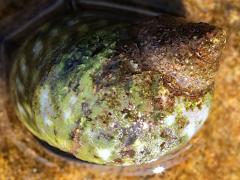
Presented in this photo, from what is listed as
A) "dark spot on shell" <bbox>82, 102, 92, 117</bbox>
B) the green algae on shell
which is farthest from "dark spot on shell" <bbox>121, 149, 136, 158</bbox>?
"dark spot on shell" <bbox>82, 102, 92, 117</bbox>

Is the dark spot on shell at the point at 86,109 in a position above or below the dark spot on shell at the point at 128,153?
above

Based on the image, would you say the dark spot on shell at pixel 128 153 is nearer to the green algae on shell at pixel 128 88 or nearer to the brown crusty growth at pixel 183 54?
the green algae on shell at pixel 128 88

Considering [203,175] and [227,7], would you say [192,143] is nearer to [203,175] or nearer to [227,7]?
[203,175]

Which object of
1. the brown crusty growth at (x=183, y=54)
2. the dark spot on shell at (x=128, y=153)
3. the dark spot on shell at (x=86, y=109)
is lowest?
the dark spot on shell at (x=128, y=153)

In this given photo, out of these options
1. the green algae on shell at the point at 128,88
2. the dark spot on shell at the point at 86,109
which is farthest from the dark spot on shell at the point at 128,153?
the dark spot on shell at the point at 86,109

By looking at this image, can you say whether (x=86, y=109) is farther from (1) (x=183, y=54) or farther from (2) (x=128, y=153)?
(1) (x=183, y=54)

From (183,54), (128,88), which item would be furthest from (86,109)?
(183,54)

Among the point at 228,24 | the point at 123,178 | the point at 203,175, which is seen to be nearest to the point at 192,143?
the point at 203,175

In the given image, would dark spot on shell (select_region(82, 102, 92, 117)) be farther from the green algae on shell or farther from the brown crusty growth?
the brown crusty growth
